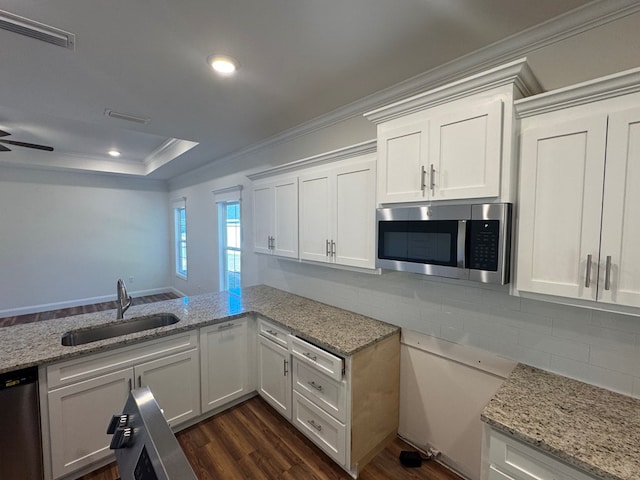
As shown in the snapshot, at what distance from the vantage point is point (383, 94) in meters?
2.24

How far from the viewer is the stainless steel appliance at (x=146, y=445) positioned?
1.92ft

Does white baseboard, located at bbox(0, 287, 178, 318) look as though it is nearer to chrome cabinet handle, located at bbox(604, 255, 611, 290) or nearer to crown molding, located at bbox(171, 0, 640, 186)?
crown molding, located at bbox(171, 0, 640, 186)

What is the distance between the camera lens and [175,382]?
2287 millimetres

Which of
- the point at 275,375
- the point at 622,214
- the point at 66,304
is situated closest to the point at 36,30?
the point at 275,375

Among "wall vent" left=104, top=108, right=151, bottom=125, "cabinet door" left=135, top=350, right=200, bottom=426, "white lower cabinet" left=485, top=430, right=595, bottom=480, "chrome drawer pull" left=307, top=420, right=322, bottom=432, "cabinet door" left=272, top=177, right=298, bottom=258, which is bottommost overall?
"chrome drawer pull" left=307, top=420, right=322, bottom=432

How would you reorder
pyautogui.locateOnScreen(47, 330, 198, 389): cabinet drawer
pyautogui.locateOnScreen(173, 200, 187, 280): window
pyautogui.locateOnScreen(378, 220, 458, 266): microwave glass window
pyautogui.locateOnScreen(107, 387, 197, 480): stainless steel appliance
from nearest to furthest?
pyautogui.locateOnScreen(107, 387, 197, 480): stainless steel appliance, pyautogui.locateOnScreen(378, 220, 458, 266): microwave glass window, pyautogui.locateOnScreen(47, 330, 198, 389): cabinet drawer, pyautogui.locateOnScreen(173, 200, 187, 280): window

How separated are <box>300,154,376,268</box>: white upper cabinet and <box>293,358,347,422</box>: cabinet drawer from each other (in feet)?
2.68

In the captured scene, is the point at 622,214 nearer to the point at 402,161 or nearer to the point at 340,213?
the point at 402,161

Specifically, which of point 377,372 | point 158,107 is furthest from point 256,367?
point 158,107

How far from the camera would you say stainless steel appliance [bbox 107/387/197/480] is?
59cm

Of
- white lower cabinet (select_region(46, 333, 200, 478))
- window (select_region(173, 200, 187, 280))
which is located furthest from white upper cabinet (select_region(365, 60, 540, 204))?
window (select_region(173, 200, 187, 280))

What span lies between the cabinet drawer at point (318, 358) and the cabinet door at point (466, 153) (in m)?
1.19

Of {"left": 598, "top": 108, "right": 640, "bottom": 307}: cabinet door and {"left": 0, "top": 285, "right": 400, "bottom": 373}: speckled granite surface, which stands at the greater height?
{"left": 598, "top": 108, "right": 640, "bottom": 307}: cabinet door

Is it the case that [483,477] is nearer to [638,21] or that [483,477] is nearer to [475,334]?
[475,334]
